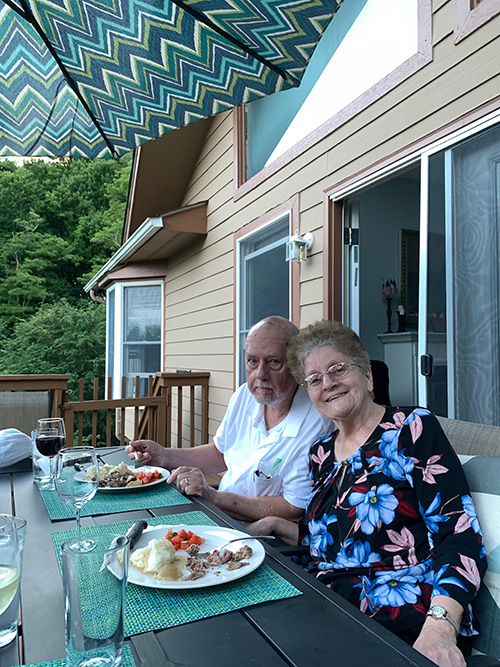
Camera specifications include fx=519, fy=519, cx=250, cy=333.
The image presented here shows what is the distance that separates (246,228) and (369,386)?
3250 millimetres

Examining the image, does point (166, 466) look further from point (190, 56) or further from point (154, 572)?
point (190, 56)

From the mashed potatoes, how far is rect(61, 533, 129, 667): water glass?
31 centimetres

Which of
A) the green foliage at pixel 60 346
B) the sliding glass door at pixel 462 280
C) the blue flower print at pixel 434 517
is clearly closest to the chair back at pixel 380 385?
the sliding glass door at pixel 462 280

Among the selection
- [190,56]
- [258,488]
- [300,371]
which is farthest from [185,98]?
[258,488]

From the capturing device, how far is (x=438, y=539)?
4.20 feet

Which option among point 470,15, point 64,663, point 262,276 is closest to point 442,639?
point 64,663

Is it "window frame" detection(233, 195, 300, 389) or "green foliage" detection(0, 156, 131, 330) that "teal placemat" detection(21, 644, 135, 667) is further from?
"green foliage" detection(0, 156, 131, 330)

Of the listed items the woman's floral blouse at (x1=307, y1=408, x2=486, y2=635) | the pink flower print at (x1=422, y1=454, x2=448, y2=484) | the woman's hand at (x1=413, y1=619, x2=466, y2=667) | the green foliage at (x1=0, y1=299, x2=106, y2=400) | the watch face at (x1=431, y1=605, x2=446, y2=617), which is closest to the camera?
the woman's hand at (x1=413, y1=619, x2=466, y2=667)

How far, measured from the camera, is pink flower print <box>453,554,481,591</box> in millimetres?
1172

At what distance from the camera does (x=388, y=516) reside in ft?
4.59

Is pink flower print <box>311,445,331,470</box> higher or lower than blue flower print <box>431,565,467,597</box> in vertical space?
higher

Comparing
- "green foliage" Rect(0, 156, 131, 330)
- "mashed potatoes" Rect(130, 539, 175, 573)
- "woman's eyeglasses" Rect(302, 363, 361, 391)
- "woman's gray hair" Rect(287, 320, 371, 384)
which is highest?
"green foliage" Rect(0, 156, 131, 330)

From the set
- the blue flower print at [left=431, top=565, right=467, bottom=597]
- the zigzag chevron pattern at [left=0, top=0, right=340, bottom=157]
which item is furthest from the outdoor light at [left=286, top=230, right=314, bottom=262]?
the blue flower print at [left=431, top=565, right=467, bottom=597]

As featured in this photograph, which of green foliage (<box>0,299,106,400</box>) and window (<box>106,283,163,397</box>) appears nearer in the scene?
window (<box>106,283,163,397</box>)
